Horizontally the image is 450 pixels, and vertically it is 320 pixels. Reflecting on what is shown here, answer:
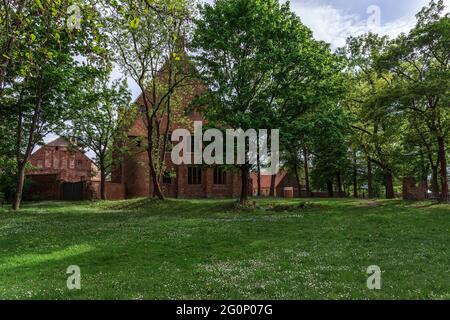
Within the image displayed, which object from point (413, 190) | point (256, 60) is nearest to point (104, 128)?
point (256, 60)

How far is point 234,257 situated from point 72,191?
35597 millimetres

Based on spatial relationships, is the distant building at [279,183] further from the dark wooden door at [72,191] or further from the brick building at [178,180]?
the dark wooden door at [72,191]

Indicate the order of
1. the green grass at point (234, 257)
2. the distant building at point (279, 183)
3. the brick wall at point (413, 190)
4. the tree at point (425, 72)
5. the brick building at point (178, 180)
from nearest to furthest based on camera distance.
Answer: the green grass at point (234, 257)
the tree at point (425, 72)
the brick wall at point (413, 190)
the brick building at point (178, 180)
the distant building at point (279, 183)

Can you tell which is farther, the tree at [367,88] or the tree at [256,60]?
the tree at [367,88]

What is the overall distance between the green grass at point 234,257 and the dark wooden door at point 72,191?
2332cm

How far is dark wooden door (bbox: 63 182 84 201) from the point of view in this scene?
138 ft

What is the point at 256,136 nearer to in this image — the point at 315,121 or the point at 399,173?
the point at 315,121

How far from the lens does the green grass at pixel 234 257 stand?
746 cm

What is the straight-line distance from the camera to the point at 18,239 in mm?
14188

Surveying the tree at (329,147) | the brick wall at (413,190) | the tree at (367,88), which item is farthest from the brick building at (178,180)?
the brick wall at (413,190)

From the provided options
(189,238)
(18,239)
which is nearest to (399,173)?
(189,238)

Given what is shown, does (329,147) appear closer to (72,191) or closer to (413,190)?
(413,190)
